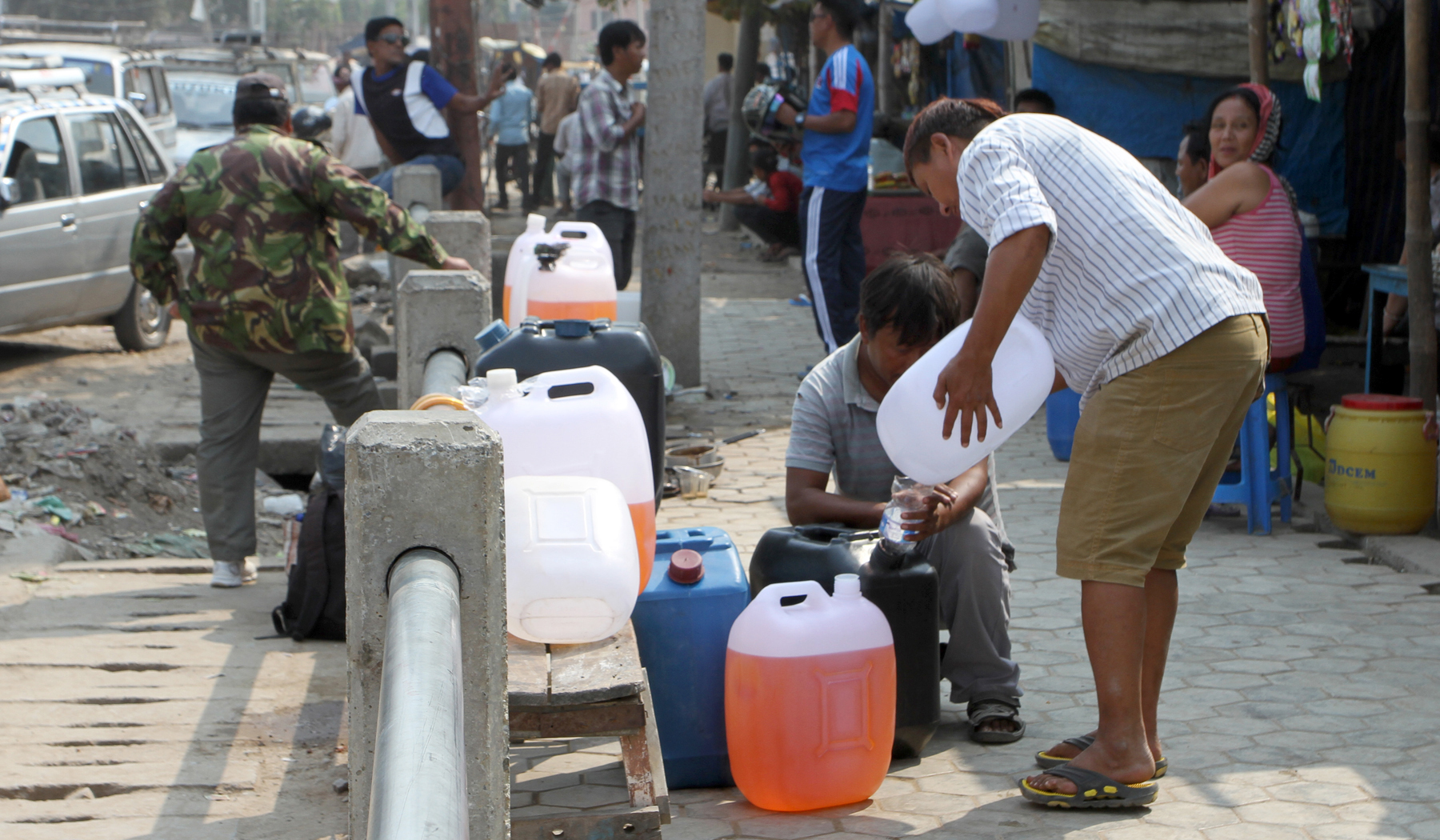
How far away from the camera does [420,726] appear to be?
4.39 ft

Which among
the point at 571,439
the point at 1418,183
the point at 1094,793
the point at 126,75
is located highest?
the point at 126,75

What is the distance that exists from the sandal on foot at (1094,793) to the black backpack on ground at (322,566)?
2462 mm

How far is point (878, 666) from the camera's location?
319 centimetres

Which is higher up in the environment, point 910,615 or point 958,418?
point 958,418

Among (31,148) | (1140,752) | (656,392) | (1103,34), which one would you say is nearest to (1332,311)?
(1103,34)

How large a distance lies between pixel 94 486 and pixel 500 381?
4.36 meters

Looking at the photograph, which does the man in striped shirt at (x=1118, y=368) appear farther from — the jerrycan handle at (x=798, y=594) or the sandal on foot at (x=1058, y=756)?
the jerrycan handle at (x=798, y=594)

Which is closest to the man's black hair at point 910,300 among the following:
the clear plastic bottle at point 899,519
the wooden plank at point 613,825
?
the clear plastic bottle at point 899,519

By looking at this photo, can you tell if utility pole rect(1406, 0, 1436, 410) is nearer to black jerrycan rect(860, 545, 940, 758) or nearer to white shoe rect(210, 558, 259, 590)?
black jerrycan rect(860, 545, 940, 758)

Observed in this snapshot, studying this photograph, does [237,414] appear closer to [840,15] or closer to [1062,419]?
[1062,419]

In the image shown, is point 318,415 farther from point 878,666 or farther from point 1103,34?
point 878,666

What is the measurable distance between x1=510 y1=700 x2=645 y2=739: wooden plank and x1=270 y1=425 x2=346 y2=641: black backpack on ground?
6.37 feet

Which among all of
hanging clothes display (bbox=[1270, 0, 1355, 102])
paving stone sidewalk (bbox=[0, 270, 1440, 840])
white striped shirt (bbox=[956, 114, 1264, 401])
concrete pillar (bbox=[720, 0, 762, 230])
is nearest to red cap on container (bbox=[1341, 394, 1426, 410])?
paving stone sidewalk (bbox=[0, 270, 1440, 840])

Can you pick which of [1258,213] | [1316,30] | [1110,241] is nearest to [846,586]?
[1110,241]
